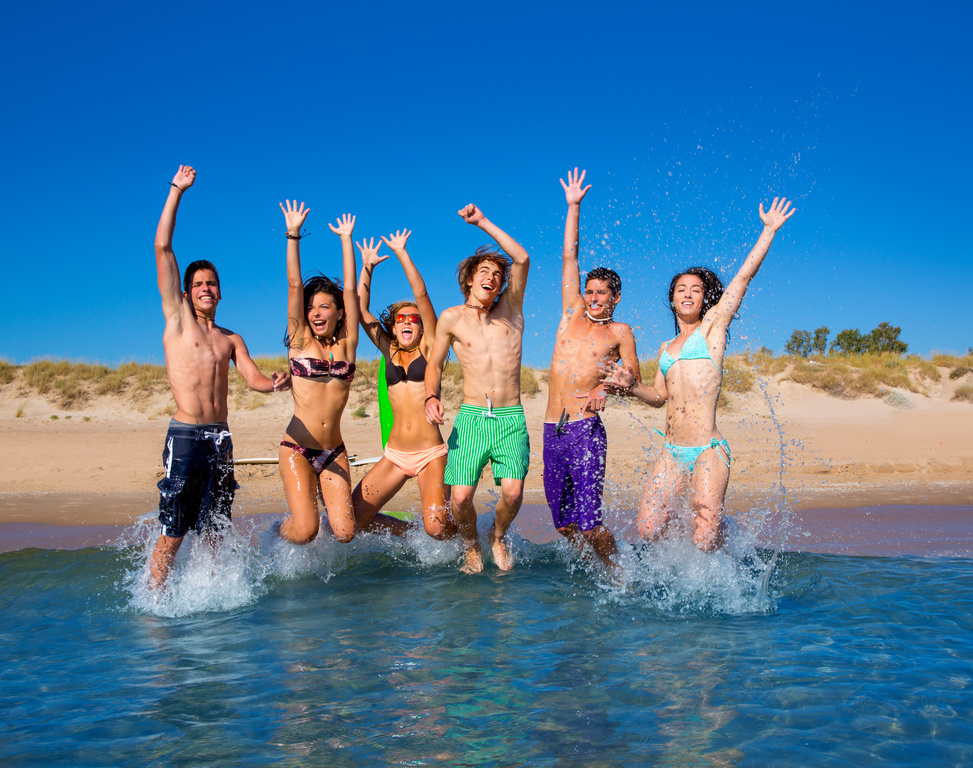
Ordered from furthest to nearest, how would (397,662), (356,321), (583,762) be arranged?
1. (356,321)
2. (397,662)
3. (583,762)

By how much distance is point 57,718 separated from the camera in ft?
11.3

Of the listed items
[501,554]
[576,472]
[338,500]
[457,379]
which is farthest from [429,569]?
[457,379]

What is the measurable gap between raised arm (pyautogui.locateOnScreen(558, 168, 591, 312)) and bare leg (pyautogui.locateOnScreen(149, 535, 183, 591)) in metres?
3.01

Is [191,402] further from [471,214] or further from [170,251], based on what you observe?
[471,214]

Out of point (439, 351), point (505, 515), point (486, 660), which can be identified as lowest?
point (486, 660)

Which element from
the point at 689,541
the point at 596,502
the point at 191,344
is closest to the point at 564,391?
the point at 596,502

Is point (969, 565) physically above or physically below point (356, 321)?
below

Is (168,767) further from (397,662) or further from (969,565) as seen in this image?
(969,565)

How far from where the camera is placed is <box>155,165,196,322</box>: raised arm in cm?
480

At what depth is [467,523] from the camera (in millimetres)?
5398

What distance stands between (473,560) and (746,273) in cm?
277

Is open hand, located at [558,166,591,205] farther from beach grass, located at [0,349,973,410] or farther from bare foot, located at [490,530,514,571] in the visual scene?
beach grass, located at [0,349,973,410]

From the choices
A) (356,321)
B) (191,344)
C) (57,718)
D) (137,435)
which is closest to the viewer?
(57,718)

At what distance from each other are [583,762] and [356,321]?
11.2ft
